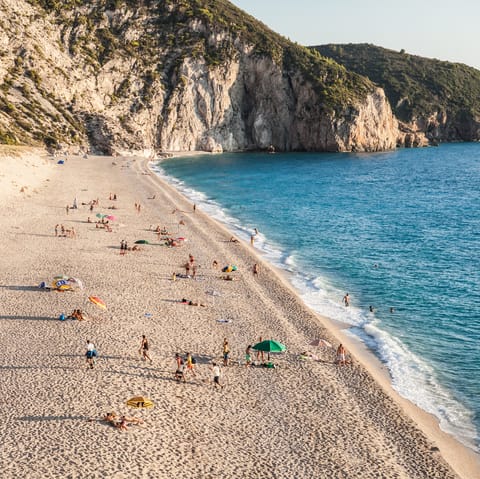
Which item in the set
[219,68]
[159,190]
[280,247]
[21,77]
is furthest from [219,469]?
[219,68]

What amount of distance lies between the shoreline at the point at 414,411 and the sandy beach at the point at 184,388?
0.25ft

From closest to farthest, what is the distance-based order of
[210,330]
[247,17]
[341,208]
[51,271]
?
1. [210,330]
2. [51,271]
3. [341,208]
4. [247,17]

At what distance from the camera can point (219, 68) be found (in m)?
136

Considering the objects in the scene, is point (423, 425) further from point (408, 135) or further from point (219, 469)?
point (408, 135)

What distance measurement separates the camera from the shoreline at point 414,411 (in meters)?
17.8

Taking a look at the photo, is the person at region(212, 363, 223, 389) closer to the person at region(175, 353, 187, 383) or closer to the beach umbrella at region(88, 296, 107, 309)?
the person at region(175, 353, 187, 383)

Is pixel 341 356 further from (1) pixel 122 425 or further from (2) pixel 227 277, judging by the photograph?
(2) pixel 227 277

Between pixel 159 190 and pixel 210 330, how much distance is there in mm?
48195

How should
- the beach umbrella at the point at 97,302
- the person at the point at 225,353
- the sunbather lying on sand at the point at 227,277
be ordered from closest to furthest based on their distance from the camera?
the person at the point at 225,353 → the beach umbrella at the point at 97,302 → the sunbather lying on sand at the point at 227,277

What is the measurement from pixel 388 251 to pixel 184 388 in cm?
2790

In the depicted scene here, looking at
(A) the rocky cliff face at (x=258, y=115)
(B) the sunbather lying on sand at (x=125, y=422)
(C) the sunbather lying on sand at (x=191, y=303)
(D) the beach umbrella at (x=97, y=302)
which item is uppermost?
(A) the rocky cliff face at (x=258, y=115)

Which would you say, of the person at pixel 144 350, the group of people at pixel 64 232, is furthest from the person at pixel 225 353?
the group of people at pixel 64 232

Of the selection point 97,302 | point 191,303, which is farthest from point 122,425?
point 191,303

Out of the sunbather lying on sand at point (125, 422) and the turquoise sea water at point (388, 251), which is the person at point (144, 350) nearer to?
the sunbather lying on sand at point (125, 422)
